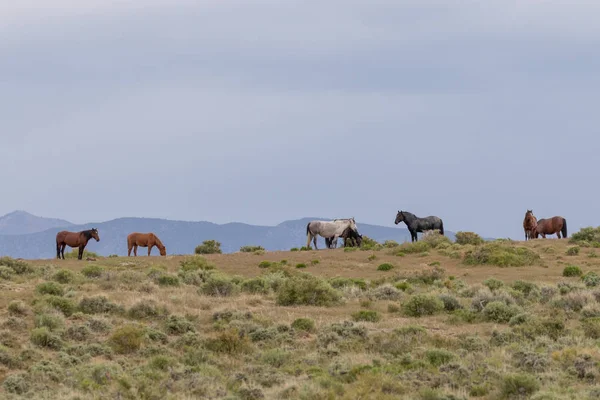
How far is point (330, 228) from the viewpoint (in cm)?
5341

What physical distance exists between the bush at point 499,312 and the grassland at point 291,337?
5 centimetres

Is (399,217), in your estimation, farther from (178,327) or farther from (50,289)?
(178,327)

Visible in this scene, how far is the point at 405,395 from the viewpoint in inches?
663

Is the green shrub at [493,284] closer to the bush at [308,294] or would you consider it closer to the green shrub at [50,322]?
the bush at [308,294]

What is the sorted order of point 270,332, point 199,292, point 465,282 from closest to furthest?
point 270,332, point 199,292, point 465,282

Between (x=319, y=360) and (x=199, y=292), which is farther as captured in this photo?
(x=199, y=292)

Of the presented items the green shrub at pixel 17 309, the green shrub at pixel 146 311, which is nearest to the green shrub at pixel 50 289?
the green shrub at pixel 17 309

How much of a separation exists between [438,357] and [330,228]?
33.8 m

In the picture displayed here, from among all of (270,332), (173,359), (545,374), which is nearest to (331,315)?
(270,332)

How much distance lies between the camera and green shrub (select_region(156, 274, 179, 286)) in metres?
32.7

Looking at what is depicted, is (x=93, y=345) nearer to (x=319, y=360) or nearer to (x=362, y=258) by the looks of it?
(x=319, y=360)

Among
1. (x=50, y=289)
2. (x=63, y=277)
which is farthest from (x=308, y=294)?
(x=63, y=277)

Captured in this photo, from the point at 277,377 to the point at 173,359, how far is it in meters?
2.88

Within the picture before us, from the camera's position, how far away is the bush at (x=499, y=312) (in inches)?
983
